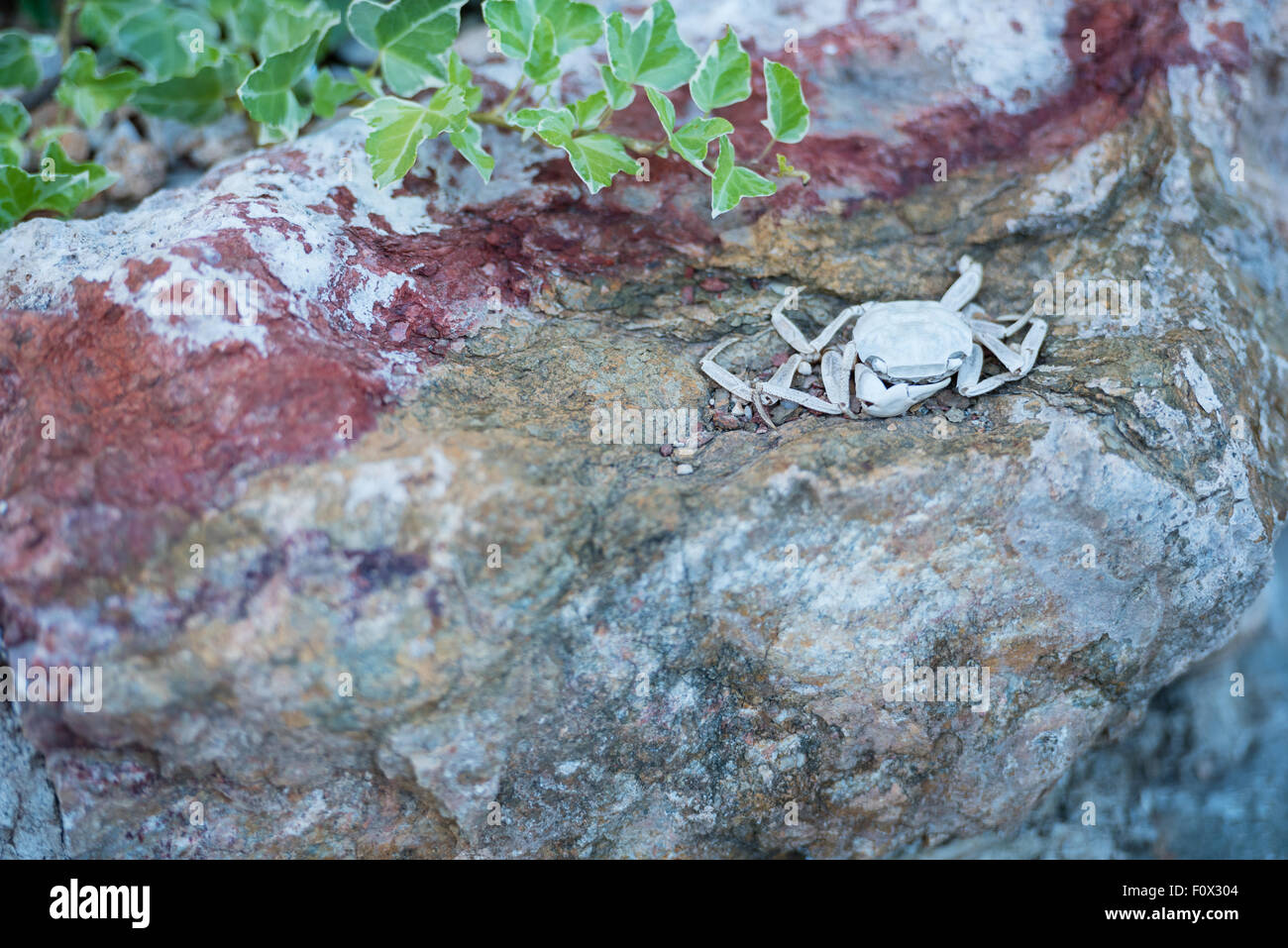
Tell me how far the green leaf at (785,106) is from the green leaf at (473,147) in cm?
94

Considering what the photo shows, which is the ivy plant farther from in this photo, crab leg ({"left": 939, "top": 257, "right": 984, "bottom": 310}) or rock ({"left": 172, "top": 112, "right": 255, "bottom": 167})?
crab leg ({"left": 939, "top": 257, "right": 984, "bottom": 310})

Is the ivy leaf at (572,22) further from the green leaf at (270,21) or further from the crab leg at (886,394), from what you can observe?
the crab leg at (886,394)

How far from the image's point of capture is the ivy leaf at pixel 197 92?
3398 mm

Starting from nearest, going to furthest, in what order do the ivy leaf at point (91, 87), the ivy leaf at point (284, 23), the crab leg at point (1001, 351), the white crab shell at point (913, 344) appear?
the white crab shell at point (913, 344)
the crab leg at point (1001, 351)
the ivy leaf at point (284, 23)
the ivy leaf at point (91, 87)

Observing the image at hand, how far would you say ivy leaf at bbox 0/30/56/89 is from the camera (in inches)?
145

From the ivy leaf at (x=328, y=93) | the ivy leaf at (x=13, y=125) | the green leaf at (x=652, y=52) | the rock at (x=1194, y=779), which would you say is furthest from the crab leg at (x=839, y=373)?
the ivy leaf at (x=13, y=125)

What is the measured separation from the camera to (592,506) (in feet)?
7.92

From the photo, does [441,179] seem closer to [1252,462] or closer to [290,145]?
[290,145]

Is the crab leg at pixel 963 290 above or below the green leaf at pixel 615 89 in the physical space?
below

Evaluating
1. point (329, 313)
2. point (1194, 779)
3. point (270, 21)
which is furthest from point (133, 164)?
point (1194, 779)

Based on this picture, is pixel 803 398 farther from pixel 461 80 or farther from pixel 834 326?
pixel 461 80

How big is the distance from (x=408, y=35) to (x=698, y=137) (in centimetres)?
111

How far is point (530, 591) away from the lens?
2.33m

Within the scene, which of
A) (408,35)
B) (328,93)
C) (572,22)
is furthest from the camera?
(328,93)
